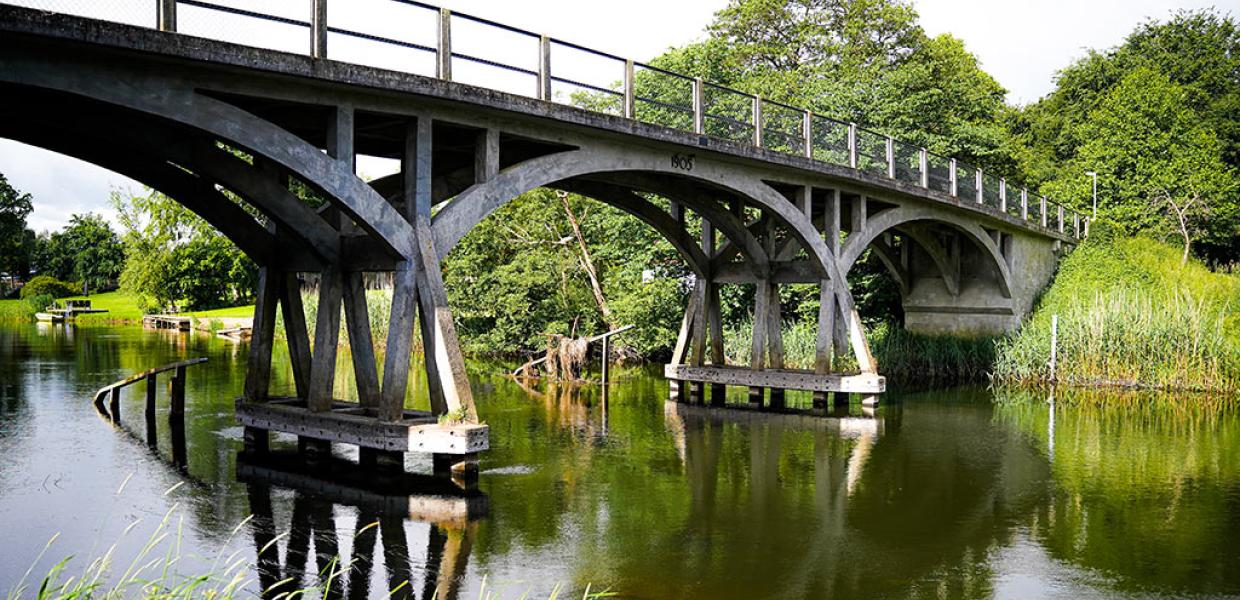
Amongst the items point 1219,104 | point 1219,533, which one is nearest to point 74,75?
point 1219,533

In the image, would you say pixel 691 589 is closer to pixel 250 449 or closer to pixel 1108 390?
pixel 250 449

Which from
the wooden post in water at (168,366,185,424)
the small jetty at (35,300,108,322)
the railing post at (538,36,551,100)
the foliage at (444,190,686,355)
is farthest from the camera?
the small jetty at (35,300,108,322)

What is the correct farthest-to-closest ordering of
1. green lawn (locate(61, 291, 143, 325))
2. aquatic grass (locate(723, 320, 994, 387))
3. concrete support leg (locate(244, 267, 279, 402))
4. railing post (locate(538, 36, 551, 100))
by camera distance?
1. green lawn (locate(61, 291, 143, 325))
2. aquatic grass (locate(723, 320, 994, 387))
3. concrete support leg (locate(244, 267, 279, 402))
4. railing post (locate(538, 36, 551, 100))

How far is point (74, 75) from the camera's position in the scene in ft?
34.0

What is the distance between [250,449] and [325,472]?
183 centimetres

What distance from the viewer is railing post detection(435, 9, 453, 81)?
1343cm

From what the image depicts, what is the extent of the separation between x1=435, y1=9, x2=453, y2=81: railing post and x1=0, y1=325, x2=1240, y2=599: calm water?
16.8 ft

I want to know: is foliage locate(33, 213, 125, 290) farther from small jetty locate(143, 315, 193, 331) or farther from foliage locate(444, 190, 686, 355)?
foliage locate(444, 190, 686, 355)

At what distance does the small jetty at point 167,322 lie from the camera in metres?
50.4

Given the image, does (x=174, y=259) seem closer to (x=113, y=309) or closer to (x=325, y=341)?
(x=113, y=309)

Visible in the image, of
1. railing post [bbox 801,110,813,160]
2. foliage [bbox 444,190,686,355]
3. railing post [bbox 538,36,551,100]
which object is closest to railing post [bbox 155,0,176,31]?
railing post [bbox 538,36,551,100]

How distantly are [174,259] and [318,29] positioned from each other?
48.4 metres

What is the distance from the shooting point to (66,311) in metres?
57.9

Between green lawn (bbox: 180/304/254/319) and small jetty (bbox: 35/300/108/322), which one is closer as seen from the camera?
green lawn (bbox: 180/304/254/319)
